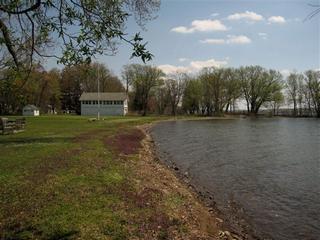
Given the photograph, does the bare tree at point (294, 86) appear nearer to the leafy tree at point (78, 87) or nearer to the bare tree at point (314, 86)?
the bare tree at point (314, 86)

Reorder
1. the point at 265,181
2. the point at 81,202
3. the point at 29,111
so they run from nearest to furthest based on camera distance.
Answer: the point at 81,202 < the point at 265,181 < the point at 29,111

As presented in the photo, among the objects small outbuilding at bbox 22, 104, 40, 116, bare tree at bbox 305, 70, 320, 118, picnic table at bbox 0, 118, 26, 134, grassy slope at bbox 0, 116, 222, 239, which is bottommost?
grassy slope at bbox 0, 116, 222, 239

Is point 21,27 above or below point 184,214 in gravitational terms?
above

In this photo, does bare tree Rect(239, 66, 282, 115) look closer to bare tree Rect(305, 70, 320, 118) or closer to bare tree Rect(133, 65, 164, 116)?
bare tree Rect(305, 70, 320, 118)

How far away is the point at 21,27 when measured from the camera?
691 cm

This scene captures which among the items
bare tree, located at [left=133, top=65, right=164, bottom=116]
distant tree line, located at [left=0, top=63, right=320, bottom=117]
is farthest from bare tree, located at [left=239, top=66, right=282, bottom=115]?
bare tree, located at [left=133, top=65, right=164, bottom=116]

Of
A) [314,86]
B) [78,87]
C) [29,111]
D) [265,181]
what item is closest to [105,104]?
[78,87]

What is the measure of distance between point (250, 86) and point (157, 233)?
112 m

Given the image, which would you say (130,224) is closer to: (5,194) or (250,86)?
(5,194)

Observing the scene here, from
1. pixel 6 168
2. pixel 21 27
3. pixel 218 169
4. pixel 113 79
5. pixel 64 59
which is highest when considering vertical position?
pixel 113 79

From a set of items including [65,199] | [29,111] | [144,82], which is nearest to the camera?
[65,199]

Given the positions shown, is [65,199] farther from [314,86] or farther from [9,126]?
[314,86]

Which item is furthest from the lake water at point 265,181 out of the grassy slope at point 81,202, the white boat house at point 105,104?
the white boat house at point 105,104

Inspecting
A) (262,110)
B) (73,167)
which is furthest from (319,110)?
(73,167)
